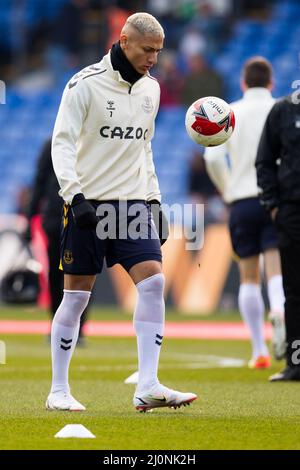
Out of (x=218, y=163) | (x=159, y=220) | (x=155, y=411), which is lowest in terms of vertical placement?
(x=155, y=411)

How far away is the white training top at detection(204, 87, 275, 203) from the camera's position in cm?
1072

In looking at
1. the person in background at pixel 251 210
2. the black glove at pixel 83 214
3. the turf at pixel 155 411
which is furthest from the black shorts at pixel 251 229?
the black glove at pixel 83 214

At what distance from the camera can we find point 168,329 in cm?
1590

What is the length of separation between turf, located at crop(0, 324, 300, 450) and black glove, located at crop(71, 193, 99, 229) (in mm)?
1070

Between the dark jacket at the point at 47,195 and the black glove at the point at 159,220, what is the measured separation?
4.82 metres

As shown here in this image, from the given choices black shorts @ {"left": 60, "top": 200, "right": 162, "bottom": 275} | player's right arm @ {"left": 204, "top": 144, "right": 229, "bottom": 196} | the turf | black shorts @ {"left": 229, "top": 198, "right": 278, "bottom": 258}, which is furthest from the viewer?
player's right arm @ {"left": 204, "top": 144, "right": 229, "bottom": 196}

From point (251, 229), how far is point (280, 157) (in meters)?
1.37

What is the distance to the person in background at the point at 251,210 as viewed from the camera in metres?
10.6

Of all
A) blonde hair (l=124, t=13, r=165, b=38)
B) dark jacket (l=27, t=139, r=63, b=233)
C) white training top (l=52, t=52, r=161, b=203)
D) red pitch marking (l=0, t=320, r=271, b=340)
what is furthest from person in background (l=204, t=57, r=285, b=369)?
red pitch marking (l=0, t=320, r=271, b=340)

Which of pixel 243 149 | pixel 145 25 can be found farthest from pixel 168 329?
pixel 145 25

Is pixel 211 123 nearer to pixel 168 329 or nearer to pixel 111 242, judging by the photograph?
pixel 111 242

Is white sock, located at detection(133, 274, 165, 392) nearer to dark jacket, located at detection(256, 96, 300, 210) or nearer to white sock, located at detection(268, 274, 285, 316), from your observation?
dark jacket, located at detection(256, 96, 300, 210)
